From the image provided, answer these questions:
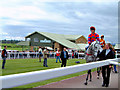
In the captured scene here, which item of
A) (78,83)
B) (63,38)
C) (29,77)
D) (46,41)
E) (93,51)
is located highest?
(63,38)

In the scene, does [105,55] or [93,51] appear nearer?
[105,55]

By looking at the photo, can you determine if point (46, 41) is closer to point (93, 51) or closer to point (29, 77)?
point (93, 51)

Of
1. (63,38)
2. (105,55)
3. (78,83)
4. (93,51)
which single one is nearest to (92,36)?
(93,51)

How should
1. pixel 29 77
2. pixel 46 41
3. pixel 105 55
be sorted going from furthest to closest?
1. pixel 46 41
2. pixel 105 55
3. pixel 29 77

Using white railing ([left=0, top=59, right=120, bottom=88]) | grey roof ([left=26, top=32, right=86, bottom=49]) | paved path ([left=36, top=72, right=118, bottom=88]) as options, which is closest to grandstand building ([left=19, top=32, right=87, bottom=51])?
grey roof ([left=26, top=32, right=86, bottom=49])

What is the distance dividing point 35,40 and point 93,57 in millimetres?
43538

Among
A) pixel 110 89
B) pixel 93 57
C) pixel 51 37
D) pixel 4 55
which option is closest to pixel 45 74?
pixel 110 89

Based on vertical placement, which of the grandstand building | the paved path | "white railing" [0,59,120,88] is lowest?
the paved path

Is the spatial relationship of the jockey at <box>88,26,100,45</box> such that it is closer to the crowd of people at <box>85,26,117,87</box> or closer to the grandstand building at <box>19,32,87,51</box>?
the crowd of people at <box>85,26,117,87</box>

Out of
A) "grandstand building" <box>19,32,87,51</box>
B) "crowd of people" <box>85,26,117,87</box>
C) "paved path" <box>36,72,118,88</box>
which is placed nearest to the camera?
"paved path" <box>36,72,118,88</box>

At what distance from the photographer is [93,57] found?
6.56 m

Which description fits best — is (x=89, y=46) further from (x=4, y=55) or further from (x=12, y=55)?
(x=12, y=55)

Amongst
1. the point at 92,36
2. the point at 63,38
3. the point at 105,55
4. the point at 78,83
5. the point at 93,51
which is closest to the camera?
the point at 78,83

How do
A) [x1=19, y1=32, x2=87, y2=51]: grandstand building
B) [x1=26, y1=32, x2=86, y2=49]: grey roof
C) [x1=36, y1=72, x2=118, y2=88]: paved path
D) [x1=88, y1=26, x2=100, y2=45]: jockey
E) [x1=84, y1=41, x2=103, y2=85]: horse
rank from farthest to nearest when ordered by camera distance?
[x1=26, y1=32, x2=86, y2=49]: grey roof → [x1=19, y1=32, x2=87, y2=51]: grandstand building → [x1=88, y1=26, x2=100, y2=45]: jockey → [x1=84, y1=41, x2=103, y2=85]: horse → [x1=36, y1=72, x2=118, y2=88]: paved path
